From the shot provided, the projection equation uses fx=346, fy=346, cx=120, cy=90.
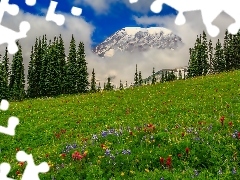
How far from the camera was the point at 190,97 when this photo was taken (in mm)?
25844

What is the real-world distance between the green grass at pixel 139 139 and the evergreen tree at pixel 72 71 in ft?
199

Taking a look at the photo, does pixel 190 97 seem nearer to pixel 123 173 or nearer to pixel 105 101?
pixel 105 101

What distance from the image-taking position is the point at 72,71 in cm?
8881

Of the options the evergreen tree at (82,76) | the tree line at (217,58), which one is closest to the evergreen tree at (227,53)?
the tree line at (217,58)

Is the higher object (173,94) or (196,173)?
(173,94)

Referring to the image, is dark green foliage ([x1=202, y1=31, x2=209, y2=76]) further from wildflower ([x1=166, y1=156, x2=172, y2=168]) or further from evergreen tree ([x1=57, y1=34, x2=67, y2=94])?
wildflower ([x1=166, y1=156, x2=172, y2=168])

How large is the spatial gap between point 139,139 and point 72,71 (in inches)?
3050

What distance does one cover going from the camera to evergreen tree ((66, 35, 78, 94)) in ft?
289

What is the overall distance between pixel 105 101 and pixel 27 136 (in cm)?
907

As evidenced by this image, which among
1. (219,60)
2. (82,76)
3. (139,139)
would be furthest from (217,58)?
(139,139)

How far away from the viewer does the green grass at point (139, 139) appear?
10.5 metres

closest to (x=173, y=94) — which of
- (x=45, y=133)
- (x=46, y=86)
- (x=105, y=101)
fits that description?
(x=105, y=101)

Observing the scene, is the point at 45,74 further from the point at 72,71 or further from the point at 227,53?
the point at 227,53

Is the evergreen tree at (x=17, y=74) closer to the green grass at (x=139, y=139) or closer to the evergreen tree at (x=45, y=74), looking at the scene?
the evergreen tree at (x=45, y=74)
